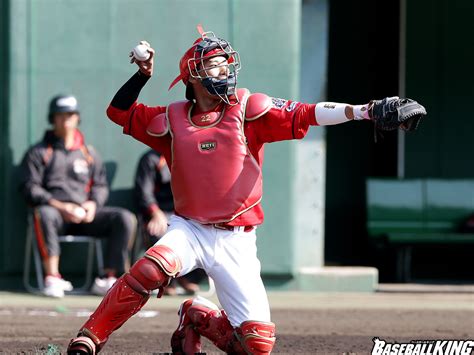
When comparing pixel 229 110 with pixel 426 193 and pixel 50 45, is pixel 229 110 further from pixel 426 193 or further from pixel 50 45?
pixel 426 193

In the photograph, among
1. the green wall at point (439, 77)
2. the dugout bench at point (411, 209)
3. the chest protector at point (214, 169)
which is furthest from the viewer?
the green wall at point (439, 77)

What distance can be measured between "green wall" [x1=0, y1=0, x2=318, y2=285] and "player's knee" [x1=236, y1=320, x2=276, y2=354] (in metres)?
5.02

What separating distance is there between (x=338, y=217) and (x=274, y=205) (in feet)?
8.91

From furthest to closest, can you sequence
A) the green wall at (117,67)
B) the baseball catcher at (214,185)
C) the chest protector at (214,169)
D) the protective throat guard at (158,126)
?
the green wall at (117,67) < the protective throat guard at (158,126) < the chest protector at (214,169) < the baseball catcher at (214,185)

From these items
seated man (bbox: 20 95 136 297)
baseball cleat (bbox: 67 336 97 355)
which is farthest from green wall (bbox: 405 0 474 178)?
baseball cleat (bbox: 67 336 97 355)

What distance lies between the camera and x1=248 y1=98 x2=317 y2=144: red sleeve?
6355mm

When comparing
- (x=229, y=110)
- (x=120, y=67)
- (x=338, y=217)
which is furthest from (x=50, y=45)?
(x=229, y=110)

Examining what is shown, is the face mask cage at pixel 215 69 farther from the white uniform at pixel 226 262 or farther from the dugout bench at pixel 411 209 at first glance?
the dugout bench at pixel 411 209

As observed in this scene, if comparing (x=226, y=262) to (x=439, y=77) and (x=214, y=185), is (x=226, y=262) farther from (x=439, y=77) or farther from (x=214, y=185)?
(x=439, y=77)

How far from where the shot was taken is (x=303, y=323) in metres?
9.00

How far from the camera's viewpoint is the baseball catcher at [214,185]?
19.9 feet

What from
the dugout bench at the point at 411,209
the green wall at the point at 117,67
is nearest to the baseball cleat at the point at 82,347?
the green wall at the point at 117,67
